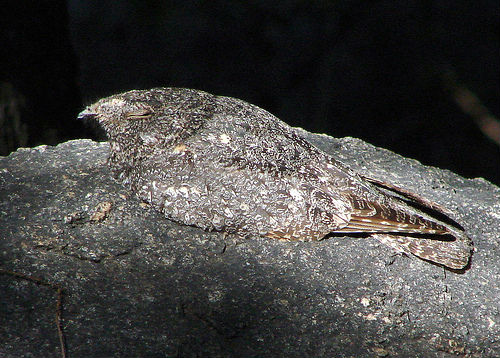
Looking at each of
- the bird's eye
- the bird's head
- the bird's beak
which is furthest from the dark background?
the bird's eye

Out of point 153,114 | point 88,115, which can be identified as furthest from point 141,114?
point 88,115

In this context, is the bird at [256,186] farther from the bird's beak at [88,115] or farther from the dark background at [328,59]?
the dark background at [328,59]

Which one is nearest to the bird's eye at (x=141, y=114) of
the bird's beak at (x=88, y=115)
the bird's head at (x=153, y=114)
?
the bird's head at (x=153, y=114)

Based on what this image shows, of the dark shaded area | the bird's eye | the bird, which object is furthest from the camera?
the dark shaded area

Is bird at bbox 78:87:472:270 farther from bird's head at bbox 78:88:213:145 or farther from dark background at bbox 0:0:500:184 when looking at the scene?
dark background at bbox 0:0:500:184

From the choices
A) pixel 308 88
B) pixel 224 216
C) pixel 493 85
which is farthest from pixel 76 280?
pixel 493 85

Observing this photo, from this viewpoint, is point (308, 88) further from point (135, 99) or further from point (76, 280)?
point (76, 280)

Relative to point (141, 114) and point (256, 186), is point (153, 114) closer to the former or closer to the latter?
point (141, 114)
